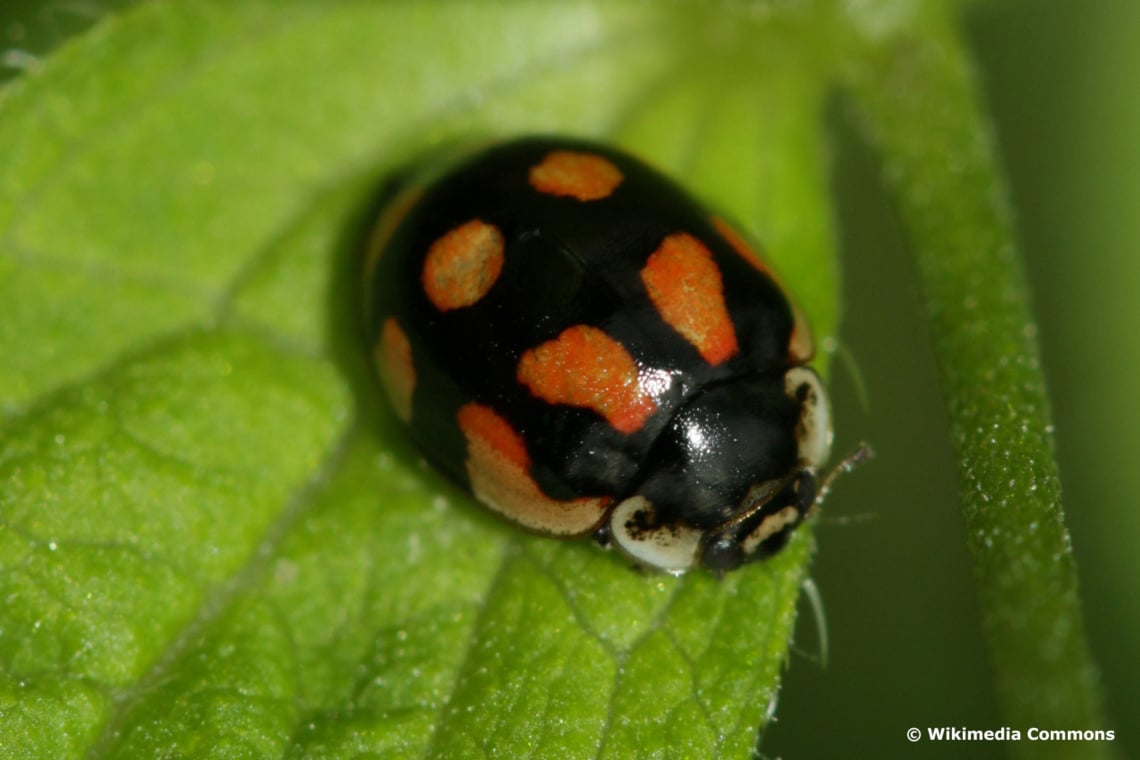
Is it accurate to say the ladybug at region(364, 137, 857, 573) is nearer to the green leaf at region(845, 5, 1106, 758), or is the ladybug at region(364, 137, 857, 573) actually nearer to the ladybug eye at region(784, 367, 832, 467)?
the ladybug eye at region(784, 367, 832, 467)

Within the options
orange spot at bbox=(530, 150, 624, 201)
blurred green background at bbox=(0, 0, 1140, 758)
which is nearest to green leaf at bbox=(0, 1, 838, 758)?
blurred green background at bbox=(0, 0, 1140, 758)

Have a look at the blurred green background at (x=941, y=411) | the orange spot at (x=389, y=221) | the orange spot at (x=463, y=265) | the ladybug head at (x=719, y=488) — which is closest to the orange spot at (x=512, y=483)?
the ladybug head at (x=719, y=488)

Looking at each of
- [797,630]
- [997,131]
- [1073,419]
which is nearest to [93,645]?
[797,630]

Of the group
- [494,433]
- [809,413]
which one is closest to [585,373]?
[494,433]

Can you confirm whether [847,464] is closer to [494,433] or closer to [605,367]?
[605,367]

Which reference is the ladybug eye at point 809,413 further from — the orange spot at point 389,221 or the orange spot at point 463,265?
the orange spot at point 389,221

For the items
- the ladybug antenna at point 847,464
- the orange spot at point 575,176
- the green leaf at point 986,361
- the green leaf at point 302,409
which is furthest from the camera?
the ladybug antenna at point 847,464
